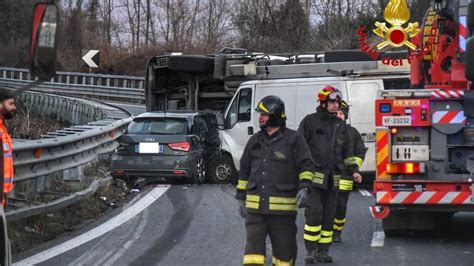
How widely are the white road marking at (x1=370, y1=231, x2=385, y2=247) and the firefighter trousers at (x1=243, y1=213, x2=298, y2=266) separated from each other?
2.75 metres

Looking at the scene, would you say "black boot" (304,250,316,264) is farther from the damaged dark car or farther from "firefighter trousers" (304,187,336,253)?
the damaged dark car

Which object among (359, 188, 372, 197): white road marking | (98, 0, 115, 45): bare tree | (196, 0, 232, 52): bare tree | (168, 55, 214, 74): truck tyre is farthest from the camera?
(98, 0, 115, 45): bare tree

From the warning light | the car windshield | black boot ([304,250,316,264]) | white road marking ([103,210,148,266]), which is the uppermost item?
the car windshield

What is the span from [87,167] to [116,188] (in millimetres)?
801

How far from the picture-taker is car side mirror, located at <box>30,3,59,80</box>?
4.20m

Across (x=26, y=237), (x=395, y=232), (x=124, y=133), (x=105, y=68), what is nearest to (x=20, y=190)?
(x=26, y=237)

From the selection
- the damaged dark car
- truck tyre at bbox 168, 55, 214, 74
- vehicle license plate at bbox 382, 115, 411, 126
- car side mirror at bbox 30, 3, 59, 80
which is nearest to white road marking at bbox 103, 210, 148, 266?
vehicle license plate at bbox 382, 115, 411, 126

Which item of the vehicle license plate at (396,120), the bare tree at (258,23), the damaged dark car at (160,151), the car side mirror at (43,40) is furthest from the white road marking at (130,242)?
the bare tree at (258,23)

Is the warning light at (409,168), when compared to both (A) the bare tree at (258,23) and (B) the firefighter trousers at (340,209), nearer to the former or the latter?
(B) the firefighter trousers at (340,209)

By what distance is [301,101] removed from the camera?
15.4 m

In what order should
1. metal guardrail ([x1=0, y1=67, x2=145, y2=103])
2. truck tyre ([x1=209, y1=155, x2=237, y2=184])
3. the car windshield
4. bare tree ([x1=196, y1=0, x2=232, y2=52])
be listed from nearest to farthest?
the car windshield → truck tyre ([x1=209, y1=155, x2=237, y2=184]) → metal guardrail ([x1=0, y1=67, x2=145, y2=103]) → bare tree ([x1=196, y1=0, x2=232, y2=52])

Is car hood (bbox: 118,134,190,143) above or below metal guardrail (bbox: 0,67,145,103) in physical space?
below

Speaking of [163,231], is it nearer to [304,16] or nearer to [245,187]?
[245,187]

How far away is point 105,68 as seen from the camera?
170 feet
